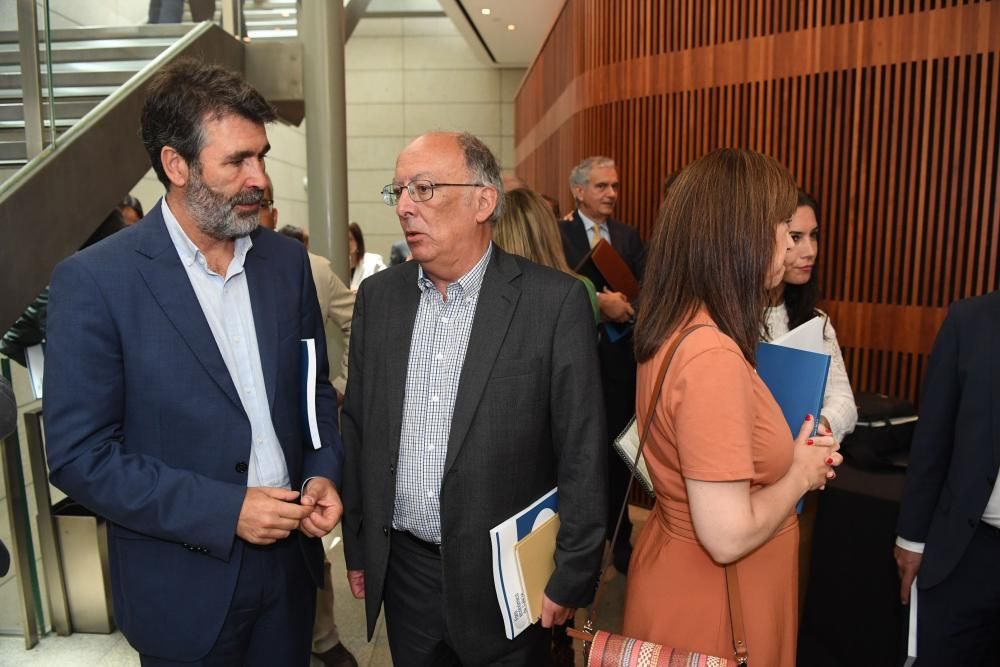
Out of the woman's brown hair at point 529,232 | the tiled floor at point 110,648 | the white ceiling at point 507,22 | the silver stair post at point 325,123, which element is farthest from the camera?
the white ceiling at point 507,22

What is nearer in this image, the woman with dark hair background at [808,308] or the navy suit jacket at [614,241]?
the woman with dark hair background at [808,308]

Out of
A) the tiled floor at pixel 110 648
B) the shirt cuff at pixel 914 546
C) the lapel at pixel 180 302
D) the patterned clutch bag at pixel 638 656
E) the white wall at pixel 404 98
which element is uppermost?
the white wall at pixel 404 98

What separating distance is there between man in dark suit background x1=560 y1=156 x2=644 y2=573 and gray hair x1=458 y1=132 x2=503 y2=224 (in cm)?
131

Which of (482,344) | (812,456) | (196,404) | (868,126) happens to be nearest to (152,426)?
(196,404)

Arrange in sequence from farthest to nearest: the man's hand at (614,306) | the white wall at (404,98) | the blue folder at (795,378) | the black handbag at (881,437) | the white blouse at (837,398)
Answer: the white wall at (404,98) < the man's hand at (614,306) < the black handbag at (881,437) < the white blouse at (837,398) < the blue folder at (795,378)

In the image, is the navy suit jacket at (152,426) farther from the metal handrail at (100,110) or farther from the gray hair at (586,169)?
the gray hair at (586,169)

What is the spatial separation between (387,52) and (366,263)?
6.57m

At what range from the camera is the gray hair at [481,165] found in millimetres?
1845

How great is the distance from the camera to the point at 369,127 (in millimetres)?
12969

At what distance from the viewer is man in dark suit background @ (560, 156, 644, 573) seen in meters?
3.57

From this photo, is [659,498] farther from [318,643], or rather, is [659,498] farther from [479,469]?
[318,643]

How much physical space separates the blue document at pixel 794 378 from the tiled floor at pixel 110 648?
1750mm

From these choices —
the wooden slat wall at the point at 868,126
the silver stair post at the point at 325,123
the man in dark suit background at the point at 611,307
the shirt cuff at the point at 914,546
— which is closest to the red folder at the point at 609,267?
the man in dark suit background at the point at 611,307

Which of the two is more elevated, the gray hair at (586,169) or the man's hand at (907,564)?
the gray hair at (586,169)
